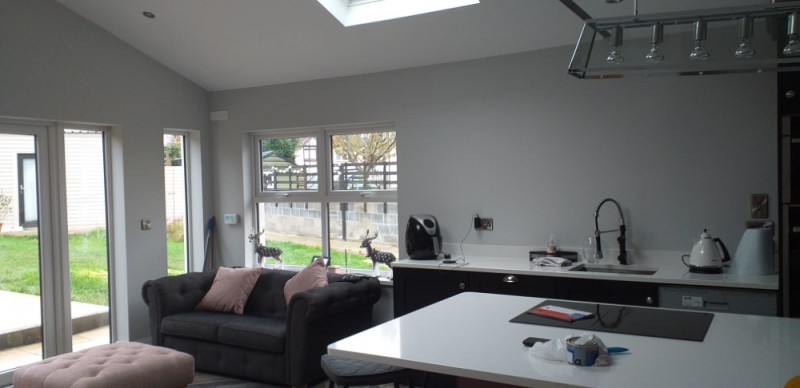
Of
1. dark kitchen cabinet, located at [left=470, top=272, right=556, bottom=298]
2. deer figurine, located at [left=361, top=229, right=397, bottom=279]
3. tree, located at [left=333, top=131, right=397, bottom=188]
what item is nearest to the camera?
dark kitchen cabinet, located at [left=470, top=272, right=556, bottom=298]

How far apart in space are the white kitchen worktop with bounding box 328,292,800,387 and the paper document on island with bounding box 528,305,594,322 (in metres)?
0.12

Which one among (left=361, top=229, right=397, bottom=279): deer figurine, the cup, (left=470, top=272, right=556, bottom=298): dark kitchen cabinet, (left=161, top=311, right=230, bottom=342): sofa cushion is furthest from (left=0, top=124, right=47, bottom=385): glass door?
the cup

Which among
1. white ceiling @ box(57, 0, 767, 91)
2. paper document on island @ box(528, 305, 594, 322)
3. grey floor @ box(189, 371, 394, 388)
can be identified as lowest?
grey floor @ box(189, 371, 394, 388)

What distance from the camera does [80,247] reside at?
4.89 m

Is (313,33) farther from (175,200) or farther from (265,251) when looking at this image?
(175,200)

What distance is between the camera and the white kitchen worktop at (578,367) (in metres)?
1.76

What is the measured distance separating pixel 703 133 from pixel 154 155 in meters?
4.21

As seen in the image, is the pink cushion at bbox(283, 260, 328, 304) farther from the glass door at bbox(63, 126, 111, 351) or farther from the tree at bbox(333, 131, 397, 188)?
the glass door at bbox(63, 126, 111, 351)

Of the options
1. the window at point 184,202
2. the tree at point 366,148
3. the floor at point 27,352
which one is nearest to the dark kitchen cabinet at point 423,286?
the tree at point 366,148

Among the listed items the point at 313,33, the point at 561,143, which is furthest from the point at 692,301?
the point at 313,33

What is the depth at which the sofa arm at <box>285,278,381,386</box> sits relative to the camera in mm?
4141

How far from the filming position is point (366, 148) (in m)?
5.25

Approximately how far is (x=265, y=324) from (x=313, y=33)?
6.91 ft

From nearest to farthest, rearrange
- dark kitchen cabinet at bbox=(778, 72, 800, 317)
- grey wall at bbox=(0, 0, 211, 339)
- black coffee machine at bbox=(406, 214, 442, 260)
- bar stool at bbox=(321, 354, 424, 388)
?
bar stool at bbox=(321, 354, 424, 388), dark kitchen cabinet at bbox=(778, 72, 800, 317), grey wall at bbox=(0, 0, 211, 339), black coffee machine at bbox=(406, 214, 442, 260)
